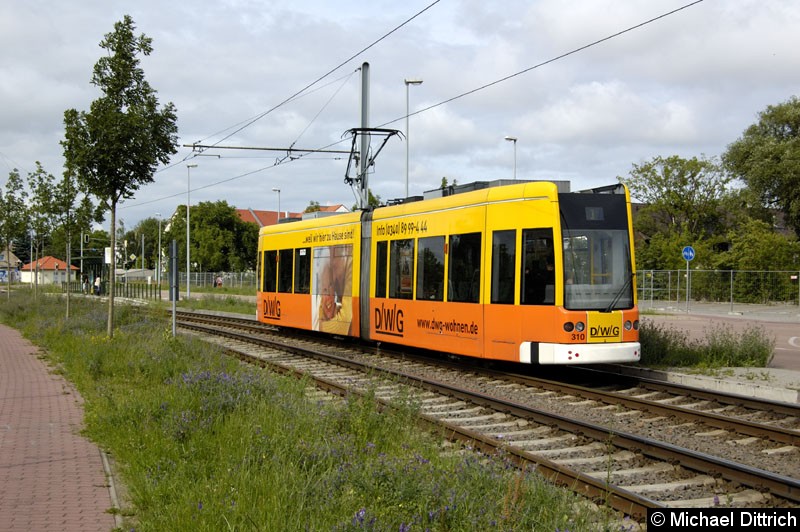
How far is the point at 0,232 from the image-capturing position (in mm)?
31234

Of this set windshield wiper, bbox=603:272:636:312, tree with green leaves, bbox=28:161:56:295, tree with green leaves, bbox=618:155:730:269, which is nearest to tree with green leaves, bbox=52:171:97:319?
tree with green leaves, bbox=28:161:56:295

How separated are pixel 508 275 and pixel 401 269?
3.57 m

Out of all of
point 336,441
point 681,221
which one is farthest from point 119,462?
point 681,221

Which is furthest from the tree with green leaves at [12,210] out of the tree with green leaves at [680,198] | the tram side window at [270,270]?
the tree with green leaves at [680,198]

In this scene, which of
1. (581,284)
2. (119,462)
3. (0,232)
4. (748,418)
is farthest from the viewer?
(0,232)

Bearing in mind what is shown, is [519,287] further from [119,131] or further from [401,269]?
[119,131]

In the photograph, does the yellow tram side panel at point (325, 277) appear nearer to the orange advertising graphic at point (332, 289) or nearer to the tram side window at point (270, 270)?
the orange advertising graphic at point (332, 289)

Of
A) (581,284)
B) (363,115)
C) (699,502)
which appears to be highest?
(363,115)

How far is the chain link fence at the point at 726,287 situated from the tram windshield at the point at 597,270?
22378mm

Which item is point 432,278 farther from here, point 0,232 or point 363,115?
point 0,232

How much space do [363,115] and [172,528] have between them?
19318 millimetres

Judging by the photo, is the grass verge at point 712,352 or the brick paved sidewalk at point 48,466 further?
the grass verge at point 712,352

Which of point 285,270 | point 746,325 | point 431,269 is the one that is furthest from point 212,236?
point 431,269

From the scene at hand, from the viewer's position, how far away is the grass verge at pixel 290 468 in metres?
4.68
